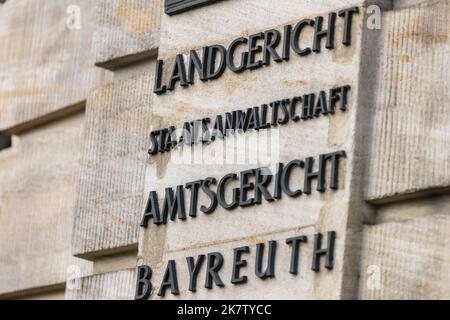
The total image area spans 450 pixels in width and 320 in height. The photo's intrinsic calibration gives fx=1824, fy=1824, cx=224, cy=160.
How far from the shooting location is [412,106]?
10281mm

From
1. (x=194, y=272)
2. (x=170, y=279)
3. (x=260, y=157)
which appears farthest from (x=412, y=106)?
(x=170, y=279)

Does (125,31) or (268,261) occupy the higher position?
(125,31)

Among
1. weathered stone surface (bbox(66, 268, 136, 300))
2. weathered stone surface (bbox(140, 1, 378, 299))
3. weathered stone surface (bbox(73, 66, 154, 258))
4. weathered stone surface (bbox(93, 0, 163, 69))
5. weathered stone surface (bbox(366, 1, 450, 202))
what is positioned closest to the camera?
weathered stone surface (bbox(366, 1, 450, 202))

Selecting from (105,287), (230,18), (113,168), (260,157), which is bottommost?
(105,287)

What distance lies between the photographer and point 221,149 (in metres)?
11.1

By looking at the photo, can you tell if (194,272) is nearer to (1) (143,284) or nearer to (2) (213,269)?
(2) (213,269)

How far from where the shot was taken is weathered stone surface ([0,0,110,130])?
13.2 metres

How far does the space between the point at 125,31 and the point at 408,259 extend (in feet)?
10.9

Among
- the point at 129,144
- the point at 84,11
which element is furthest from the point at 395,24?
the point at 84,11

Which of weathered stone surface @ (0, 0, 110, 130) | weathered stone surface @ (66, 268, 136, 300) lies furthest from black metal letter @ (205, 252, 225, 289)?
weathered stone surface @ (0, 0, 110, 130)

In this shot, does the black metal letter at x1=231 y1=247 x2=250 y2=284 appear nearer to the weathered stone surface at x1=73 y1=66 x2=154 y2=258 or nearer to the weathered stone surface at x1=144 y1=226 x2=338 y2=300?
the weathered stone surface at x1=144 y1=226 x2=338 y2=300

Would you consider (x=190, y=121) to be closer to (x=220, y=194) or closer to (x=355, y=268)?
(x=220, y=194)

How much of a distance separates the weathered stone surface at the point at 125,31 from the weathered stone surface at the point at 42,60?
390 millimetres

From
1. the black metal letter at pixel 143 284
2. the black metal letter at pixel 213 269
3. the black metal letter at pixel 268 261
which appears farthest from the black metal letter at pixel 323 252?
the black metal letter at pixel 143 284
